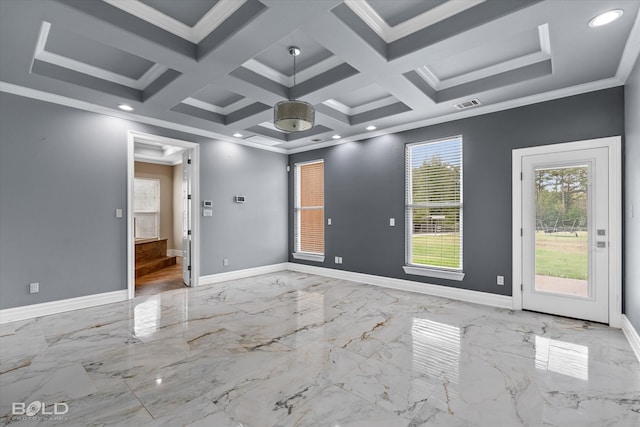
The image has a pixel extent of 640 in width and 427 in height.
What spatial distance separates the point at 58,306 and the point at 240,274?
2781 millimetres

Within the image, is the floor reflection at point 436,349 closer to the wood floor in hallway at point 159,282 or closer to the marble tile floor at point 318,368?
the marble tile floor at point 318,368

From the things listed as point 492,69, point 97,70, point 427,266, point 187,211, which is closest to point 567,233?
point 427,266

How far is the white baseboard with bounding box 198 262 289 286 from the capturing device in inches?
219

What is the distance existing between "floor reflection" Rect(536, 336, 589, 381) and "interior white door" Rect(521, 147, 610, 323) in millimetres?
948

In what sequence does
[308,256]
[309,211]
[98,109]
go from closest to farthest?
[98,109]
[308,256]
[309,211]

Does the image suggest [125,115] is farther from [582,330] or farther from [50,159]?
[582,330]

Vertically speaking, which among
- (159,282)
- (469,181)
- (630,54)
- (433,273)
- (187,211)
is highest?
(630,54)

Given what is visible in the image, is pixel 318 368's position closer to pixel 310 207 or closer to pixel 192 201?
pixel 192 201

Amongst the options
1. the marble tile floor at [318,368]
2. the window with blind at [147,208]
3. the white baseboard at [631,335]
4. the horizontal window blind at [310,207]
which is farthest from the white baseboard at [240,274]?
the white baseboard at [631,335]

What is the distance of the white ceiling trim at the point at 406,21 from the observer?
252 cm

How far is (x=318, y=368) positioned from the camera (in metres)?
2.53

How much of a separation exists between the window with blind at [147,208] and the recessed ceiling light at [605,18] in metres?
9.01

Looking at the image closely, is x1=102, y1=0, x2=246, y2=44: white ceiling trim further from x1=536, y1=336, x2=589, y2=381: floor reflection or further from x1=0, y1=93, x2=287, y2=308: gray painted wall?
x1=536, y1=336, x2=589, y2=381: floor reflection

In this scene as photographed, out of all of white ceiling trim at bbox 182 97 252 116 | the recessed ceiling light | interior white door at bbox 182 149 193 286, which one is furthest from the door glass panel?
interior white door at bbox 182 149 193 286
